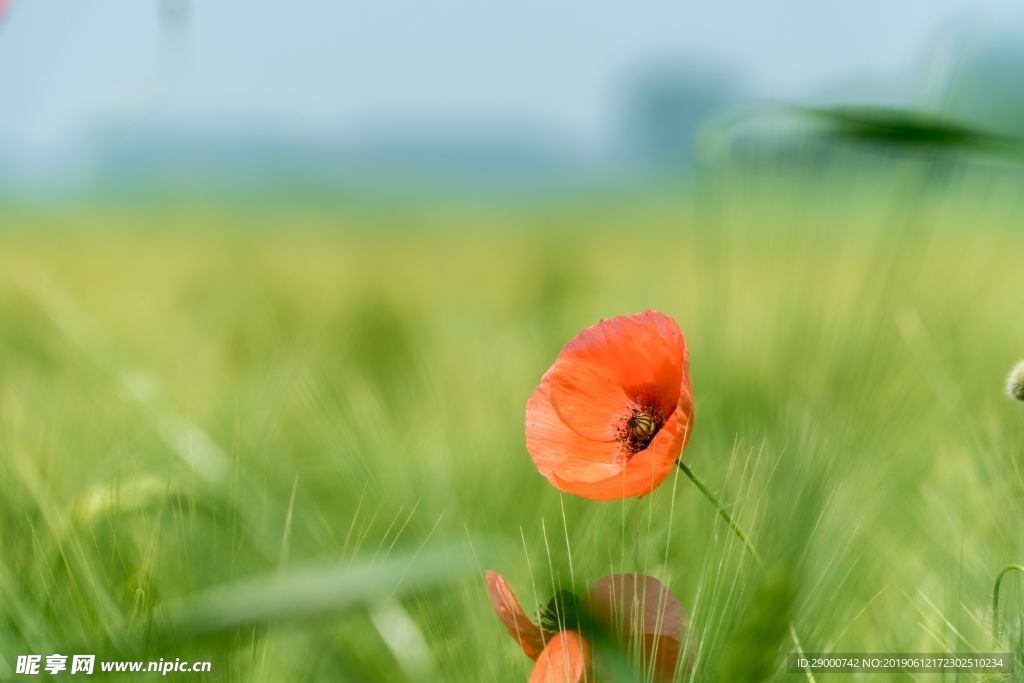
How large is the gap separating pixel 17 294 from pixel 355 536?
64cm

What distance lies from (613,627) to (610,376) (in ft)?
0.18

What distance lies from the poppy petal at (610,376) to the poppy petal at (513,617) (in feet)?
0.13

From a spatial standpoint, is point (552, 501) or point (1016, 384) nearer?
point (1016, 384)

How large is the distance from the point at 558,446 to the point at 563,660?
0.15ft

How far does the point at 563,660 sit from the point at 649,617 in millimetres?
20

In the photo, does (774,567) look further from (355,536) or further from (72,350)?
(72,350)

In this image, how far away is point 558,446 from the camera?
9.5 inches

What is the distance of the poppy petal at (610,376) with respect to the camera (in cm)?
24

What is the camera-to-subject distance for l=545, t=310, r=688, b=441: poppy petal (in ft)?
0.79

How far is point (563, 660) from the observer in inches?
8.7

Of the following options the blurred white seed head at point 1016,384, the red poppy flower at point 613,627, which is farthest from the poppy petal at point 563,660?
the blurred white seed head at point 1016,384

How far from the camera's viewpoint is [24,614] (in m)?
0.27

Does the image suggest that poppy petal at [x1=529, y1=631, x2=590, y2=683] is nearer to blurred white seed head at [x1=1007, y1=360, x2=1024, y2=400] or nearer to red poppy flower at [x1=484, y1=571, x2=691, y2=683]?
red poppy flower at [x1=484, y1=571, x2=691, y2=683]

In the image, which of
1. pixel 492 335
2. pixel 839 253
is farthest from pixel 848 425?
pixel 492 335
